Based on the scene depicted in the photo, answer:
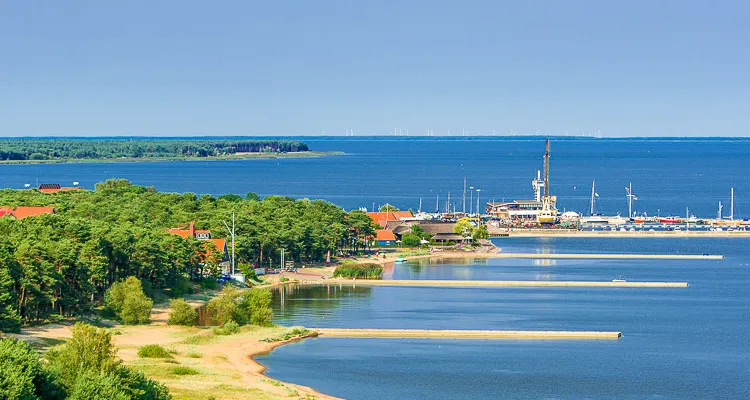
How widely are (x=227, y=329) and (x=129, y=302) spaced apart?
6122mm

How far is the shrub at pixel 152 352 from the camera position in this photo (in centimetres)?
5522

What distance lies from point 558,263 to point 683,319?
35.7 meters

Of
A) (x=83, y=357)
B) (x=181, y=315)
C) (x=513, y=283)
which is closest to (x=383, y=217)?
(x=513, y=283)

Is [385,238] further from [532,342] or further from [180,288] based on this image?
[532,342]

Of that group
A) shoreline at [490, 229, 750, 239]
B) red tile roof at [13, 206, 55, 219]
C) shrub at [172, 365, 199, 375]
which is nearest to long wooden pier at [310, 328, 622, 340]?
shrub at [172, 365, 199, 375]

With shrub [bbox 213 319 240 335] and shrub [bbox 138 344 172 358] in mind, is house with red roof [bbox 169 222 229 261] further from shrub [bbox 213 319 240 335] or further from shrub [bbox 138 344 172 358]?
shrub [bbox 138 344 172 358]

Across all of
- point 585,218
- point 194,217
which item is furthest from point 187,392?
point 585,218

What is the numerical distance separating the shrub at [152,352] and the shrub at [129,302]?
1058cm

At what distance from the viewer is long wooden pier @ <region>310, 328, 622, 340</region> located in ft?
218

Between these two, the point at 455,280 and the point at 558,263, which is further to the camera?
the point at 558,263

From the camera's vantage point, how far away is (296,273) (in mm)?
95938

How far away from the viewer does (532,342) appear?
213 ft

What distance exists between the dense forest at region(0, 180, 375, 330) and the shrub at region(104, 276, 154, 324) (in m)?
1.44

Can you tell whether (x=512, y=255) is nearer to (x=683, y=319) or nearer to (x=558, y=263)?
(x=558, y=263)
